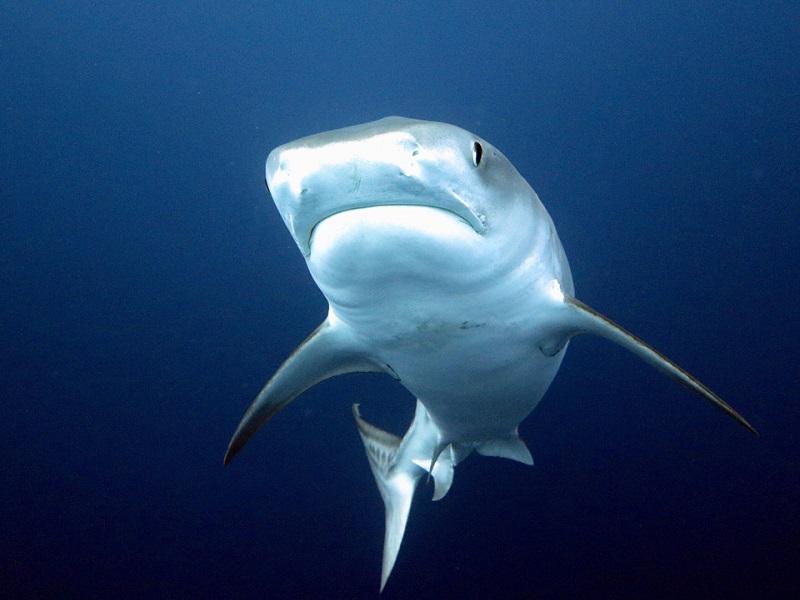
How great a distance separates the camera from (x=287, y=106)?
17.2 meters

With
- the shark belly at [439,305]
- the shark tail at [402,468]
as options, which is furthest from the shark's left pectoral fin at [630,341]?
the shark tail at [402,468]

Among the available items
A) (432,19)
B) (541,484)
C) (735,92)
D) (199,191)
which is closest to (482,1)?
(432,19)

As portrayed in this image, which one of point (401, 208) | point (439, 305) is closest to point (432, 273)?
point (439, 305)

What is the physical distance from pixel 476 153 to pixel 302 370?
1.92 m

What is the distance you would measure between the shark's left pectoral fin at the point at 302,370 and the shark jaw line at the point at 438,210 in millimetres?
1098

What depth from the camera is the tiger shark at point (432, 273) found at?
1.52m

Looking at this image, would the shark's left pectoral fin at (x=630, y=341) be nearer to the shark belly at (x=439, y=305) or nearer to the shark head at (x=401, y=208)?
the shark belly at (x=439, y=305)

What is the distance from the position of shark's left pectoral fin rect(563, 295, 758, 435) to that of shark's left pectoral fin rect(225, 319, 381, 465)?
1175 millimetres

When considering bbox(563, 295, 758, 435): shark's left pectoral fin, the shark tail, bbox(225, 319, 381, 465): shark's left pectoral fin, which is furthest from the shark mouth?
the shark tail

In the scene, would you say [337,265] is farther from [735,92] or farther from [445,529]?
[735,92]

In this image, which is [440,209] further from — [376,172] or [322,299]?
[322,299]

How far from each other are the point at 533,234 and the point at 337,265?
88 centimetres

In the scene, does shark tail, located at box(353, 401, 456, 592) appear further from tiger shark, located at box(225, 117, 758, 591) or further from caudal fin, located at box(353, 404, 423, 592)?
tiger shark, located at box(225, 117, 758, 591)

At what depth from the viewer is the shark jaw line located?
1.60 metres
